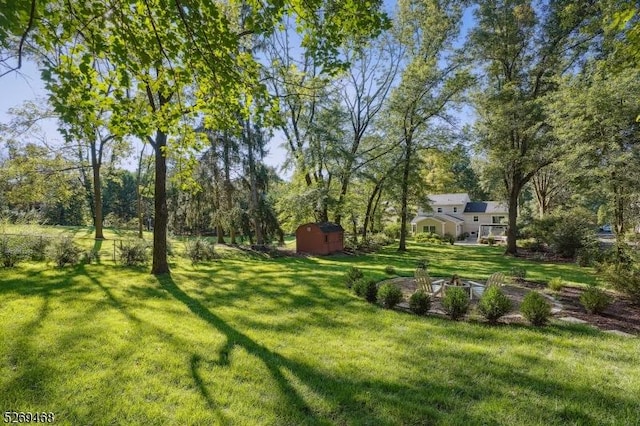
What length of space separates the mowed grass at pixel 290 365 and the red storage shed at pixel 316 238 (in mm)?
12054

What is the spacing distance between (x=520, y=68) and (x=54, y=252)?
24.9 metres

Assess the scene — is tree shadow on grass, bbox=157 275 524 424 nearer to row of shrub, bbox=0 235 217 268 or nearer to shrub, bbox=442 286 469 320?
shrub, bbox=442 286 469 320

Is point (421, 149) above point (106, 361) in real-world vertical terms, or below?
above

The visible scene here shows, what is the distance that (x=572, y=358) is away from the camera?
15.9 ft

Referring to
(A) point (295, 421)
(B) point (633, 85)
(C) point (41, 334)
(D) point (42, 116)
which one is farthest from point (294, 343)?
(D) point (42, 116)

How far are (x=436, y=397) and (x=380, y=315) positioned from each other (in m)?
3.22

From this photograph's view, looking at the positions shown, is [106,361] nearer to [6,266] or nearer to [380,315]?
[380,315]

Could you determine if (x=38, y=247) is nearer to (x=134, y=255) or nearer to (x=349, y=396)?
(x=134, y=255)

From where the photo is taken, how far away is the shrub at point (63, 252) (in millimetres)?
11000

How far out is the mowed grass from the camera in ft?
11.1

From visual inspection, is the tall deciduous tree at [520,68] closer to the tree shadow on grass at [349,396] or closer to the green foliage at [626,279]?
the green foliage at [626,279]

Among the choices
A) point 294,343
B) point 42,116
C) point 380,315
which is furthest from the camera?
point 42,116

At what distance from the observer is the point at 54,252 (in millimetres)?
11164

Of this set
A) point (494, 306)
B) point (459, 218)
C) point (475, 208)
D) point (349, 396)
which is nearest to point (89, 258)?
point (349, 396)
